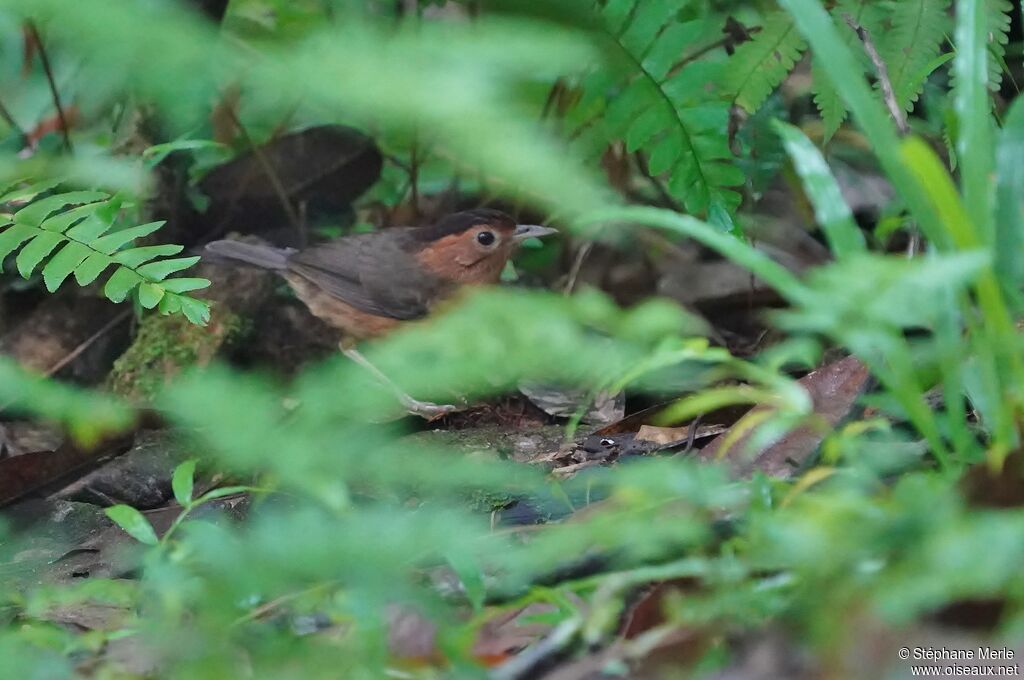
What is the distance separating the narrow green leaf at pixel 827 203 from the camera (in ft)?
7.70

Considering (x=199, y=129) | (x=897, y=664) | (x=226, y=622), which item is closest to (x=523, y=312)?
(x=226, y=622)

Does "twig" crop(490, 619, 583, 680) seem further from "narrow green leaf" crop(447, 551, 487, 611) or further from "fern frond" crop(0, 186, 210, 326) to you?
"fern frond" crop(0, 186, 210, 326)

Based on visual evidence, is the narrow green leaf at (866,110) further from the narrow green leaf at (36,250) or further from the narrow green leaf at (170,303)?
the narrow green leaf at (36,250)

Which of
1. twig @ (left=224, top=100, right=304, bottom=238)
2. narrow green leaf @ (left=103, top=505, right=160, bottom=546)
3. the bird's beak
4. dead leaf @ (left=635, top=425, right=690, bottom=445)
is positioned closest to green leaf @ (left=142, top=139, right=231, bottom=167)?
twig @ (left=224, top=100, right=304, bottom=238)

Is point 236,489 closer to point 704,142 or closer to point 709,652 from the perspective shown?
point 709,652

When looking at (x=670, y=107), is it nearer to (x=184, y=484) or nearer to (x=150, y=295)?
(x=150, y=295)

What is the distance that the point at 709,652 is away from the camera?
6.75ft

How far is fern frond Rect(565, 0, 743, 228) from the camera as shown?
14.0 feet

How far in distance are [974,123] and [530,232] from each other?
335 centimetres

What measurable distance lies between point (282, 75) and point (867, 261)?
0.87 m

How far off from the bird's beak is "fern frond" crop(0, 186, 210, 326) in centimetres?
219

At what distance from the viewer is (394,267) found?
6016 mm

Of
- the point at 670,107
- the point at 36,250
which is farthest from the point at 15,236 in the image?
the point at 670,107

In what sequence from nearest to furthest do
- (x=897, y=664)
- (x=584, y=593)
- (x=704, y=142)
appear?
1. (x=897, y=664)
2. (x=584, y=593)
3. (x=704, y=142)
